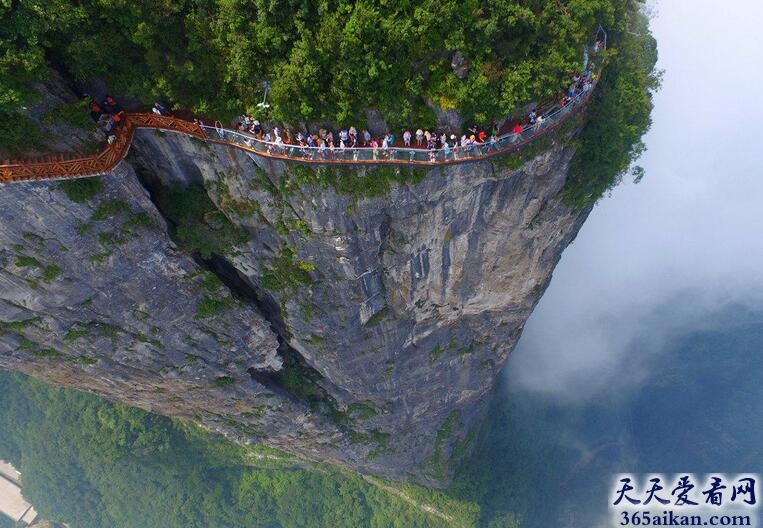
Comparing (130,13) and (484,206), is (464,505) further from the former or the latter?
(130,13)

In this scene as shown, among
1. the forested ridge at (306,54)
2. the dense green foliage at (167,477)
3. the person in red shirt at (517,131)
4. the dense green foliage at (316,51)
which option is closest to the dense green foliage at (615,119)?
the forested ridge at (306,54)

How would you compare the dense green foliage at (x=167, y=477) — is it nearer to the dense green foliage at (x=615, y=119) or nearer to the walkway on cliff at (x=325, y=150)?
the walkway on cliff at (x=325, y=150)

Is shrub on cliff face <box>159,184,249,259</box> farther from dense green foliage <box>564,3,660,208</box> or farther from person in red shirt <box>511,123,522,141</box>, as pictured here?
dense green foliage <box>564,3,660,208</box>

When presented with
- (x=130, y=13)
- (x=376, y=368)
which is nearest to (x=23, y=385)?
(x=376, y=368)

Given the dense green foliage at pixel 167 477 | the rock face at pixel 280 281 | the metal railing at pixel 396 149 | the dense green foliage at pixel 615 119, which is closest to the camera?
the metal railing at pixel 396 149

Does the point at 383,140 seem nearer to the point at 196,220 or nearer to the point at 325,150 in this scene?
the point at 325,150

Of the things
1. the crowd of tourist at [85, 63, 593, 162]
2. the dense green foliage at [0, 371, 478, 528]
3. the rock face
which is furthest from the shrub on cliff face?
the dense green foliage at [0, 371, 478, 528]
